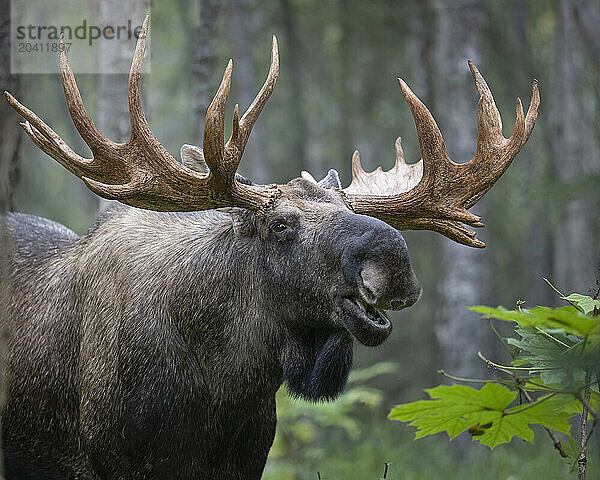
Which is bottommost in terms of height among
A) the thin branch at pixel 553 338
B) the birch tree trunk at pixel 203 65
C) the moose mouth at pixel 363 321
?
the moose mouth at pixel 363 321

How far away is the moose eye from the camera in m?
4.14

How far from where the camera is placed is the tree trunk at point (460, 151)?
1002 cm

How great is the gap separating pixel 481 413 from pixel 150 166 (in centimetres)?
201

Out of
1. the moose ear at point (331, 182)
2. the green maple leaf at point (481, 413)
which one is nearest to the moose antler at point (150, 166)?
the moose ear at point (331, 182)

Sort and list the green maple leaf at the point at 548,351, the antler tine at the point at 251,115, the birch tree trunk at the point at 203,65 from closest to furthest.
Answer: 1. the green maple leaf at the point at 548,351
2. the antler tine at the point at 251,115
3. the birch tree trunk at the point at 203,65

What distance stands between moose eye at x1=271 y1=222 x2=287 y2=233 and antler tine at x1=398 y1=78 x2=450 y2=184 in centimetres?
82

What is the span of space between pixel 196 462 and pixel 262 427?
41 cm

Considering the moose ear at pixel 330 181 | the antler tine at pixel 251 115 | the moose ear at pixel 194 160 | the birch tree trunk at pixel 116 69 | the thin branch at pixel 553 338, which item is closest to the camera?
the thin branch at pixel 553 338

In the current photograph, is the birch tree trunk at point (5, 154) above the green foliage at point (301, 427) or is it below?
above

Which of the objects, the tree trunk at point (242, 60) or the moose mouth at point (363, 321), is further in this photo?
the tree trunk at point (242, 60)

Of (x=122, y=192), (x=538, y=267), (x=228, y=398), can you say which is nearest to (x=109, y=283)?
(x=122, y=192)

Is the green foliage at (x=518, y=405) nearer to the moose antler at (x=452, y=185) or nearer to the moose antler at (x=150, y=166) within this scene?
the moose antler at (x=452, y=185)

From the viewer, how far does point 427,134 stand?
436 cm

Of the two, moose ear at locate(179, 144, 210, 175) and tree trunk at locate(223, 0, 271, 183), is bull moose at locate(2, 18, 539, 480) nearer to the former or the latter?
moose ear at locate(179, 144, 210, 175)
